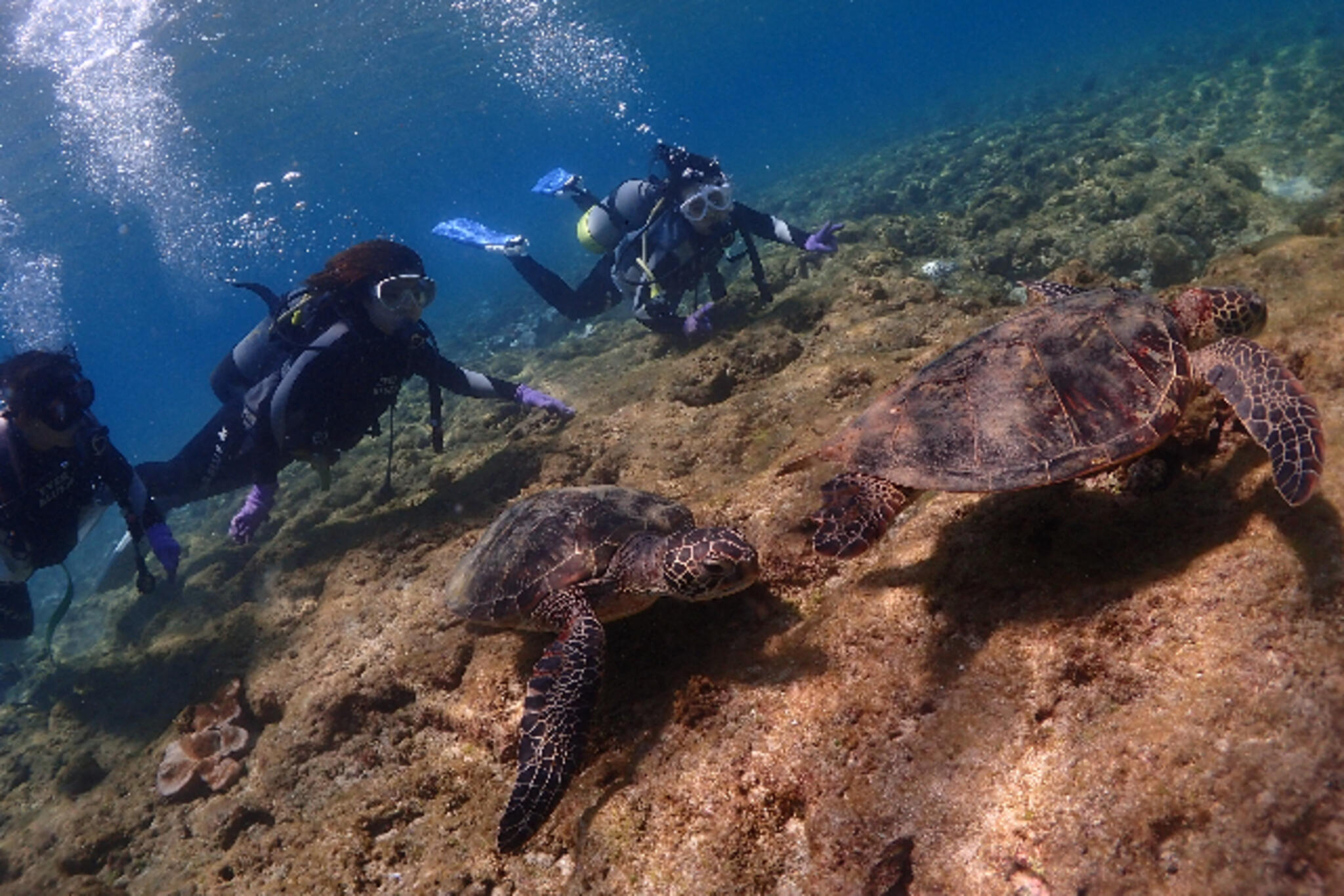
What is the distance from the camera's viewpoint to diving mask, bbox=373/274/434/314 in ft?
22.2

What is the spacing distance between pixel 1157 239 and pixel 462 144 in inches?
3632

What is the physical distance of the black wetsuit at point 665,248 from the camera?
28.9ft

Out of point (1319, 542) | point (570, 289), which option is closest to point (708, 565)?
point (1319, 542)

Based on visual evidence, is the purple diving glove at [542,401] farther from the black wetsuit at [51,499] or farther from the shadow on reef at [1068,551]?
the shadow on reef at [1068,551]

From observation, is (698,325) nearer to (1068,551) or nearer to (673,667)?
(673,667)

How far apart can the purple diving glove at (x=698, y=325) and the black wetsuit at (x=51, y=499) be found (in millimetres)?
6410

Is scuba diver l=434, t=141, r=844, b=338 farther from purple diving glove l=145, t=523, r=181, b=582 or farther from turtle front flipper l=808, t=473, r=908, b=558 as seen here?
purple diving glove l=145, t=523, r=181, b=582

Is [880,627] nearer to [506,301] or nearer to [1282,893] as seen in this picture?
[1282,893]

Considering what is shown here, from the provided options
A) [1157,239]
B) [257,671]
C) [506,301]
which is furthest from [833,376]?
[506,301]

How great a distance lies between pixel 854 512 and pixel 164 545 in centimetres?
772

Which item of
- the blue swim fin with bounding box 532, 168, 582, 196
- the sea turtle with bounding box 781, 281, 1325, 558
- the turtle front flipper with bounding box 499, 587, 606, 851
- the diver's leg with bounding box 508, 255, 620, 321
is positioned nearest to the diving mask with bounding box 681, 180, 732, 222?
the diver's leg with bounding box 508, 255, 620, 321

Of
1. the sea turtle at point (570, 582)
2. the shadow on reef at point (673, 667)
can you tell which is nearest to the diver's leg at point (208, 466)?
the sea turtle at point (570, 582)

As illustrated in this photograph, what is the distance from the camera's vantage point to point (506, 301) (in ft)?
95.3

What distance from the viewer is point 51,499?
262 inches
